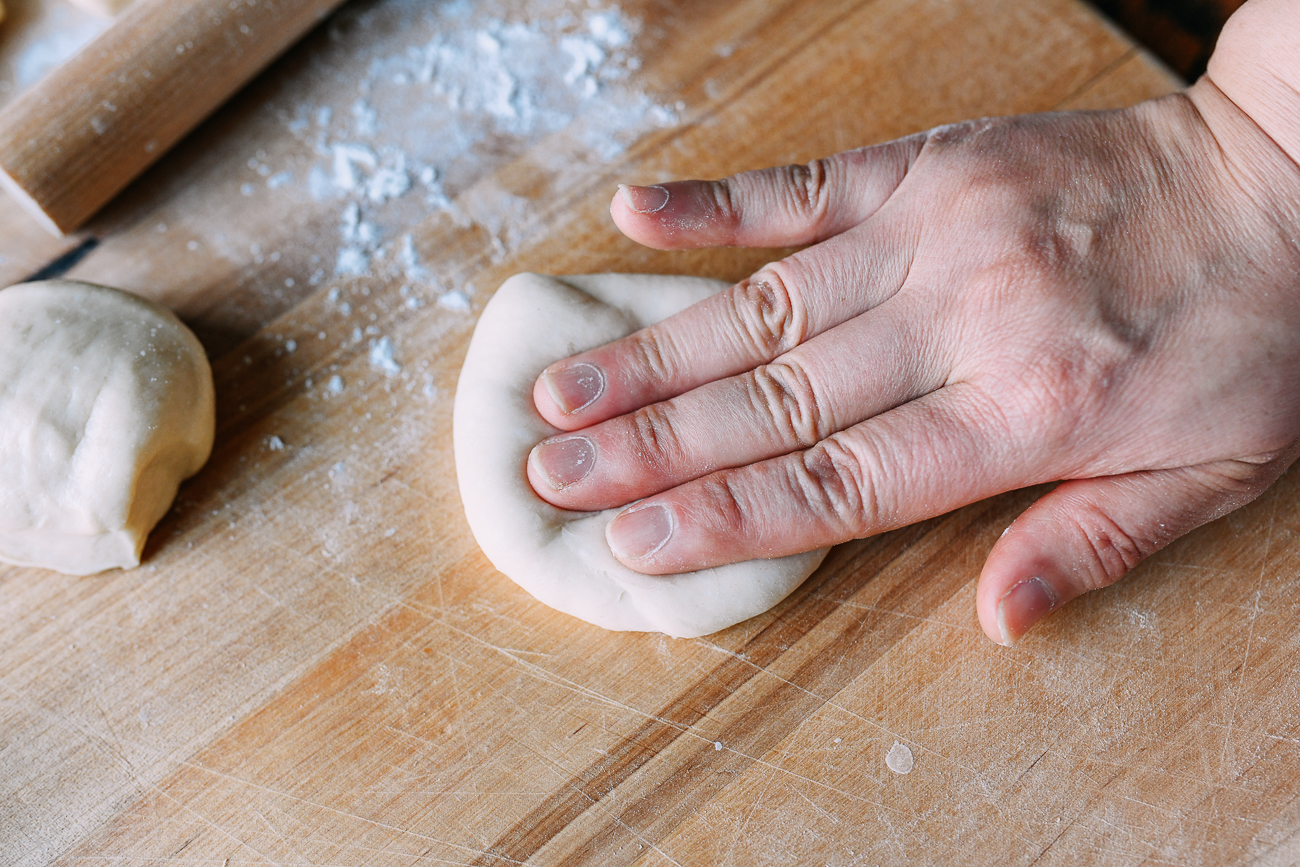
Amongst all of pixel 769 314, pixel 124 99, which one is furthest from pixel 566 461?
pixel 124 99

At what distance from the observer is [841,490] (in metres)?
0.99

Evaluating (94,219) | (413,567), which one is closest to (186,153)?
(94,219)

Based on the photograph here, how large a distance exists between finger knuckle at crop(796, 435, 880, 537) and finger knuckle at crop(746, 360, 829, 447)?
0.05 meters

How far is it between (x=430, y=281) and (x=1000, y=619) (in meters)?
0.89

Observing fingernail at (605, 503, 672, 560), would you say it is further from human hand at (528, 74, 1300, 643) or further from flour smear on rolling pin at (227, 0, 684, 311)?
flour smear on rolling pin at (227, 0, 684, 311)

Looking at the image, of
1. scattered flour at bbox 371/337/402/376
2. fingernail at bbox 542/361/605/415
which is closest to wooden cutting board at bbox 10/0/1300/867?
scattered flour at bbox 371/337/402/376

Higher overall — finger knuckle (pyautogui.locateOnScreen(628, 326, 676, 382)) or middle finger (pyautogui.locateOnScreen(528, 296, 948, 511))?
finger knuckle (pyautogui.locateOnScreen(628, 326, 676, 382))

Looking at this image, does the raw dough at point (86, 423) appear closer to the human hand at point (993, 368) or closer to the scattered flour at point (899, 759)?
the human hand at point (993, 368)

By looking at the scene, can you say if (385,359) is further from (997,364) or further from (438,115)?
(997,364)

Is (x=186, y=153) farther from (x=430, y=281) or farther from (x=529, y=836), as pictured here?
(x=529, y=836)

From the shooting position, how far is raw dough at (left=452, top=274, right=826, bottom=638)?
3.37 ft

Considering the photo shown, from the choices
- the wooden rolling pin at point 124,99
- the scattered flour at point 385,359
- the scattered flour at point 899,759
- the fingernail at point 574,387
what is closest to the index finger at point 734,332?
the fingernail at point 574,387

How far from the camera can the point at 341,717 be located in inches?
41.7

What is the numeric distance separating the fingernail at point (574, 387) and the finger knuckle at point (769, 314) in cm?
19
